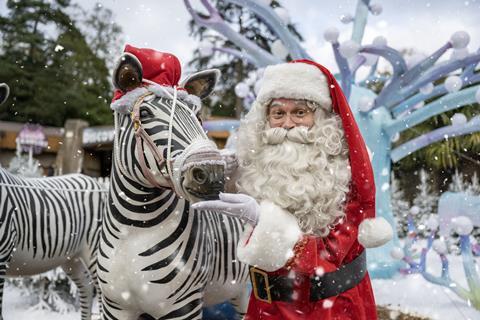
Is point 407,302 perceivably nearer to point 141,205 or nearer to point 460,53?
point 460,53

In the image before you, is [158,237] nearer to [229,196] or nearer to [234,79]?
[229,196]

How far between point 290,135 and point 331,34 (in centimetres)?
204

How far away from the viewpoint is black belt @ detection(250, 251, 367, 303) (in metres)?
1.60

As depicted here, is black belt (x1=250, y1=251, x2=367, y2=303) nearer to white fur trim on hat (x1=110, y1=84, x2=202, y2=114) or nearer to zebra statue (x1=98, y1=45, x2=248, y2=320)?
zebra statue (x1=98, y1=45, x2=248, y2=320)

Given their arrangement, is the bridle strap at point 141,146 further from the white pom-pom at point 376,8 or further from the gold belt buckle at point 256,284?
the white pom-pom at point 376,8

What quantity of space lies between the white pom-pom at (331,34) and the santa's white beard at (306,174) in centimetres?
191

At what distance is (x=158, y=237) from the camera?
167cm

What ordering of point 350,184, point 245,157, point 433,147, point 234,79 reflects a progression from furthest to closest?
point 433,147 → point 234,79 → point 245,157 → point 350,184

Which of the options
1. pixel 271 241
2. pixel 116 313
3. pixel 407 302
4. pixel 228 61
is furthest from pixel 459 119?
pixel 228 61

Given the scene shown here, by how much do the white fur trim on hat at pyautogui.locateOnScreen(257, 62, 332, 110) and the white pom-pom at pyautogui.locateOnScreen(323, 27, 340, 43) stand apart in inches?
71.5

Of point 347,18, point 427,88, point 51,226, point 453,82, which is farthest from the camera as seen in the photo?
point 347,18

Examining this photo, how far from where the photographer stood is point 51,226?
280cm

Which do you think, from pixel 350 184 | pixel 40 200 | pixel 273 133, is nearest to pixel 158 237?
pixel 273 133

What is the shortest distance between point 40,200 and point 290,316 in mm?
1883
